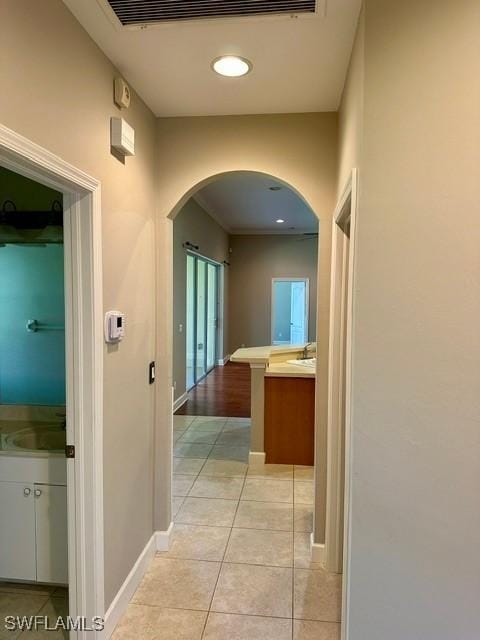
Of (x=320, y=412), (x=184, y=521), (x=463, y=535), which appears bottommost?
(x=184, y=521)

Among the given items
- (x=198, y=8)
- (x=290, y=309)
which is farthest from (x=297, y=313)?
(x=198, y=8)

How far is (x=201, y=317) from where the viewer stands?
7.49m

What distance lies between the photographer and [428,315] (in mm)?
1378

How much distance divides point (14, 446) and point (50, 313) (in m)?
0.77

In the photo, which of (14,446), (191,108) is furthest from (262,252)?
(14,446)

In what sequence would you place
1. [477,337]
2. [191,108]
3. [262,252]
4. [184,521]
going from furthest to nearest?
[262,252] → [184,521] → [191,108] → [477,337]

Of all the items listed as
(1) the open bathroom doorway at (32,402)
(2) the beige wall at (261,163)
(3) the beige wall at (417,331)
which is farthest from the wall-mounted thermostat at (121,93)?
(3) the beige wall at (417,331)

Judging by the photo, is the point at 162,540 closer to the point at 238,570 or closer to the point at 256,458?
the point at 238,570

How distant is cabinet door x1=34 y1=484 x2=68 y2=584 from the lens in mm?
2021

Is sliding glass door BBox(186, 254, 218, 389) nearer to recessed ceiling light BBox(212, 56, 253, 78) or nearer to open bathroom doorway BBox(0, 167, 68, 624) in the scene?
open bathroom doorway BBox(0, 167, 68, 624)

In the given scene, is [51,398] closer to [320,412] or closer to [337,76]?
[320,412]

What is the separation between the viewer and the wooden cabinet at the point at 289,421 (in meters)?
3.76

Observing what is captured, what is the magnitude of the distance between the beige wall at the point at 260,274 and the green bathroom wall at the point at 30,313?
738cm

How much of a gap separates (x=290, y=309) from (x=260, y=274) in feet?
3.71
